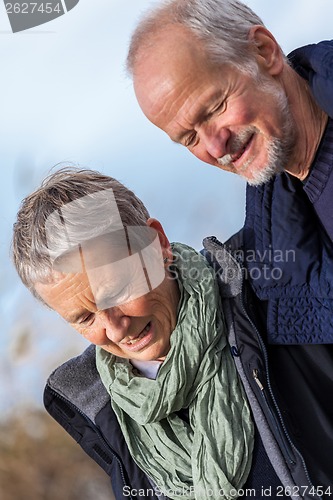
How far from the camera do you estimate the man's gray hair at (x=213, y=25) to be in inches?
52.2

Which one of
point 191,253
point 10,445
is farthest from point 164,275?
point 10,445

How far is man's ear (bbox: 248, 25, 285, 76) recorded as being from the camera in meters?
1.37

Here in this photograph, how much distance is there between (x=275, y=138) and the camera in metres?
1.36

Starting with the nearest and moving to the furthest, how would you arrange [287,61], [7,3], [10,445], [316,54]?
[316,54] < [287,61] < [7,3] < [10,445]

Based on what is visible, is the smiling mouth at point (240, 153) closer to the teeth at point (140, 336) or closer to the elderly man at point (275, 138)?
the elderly man at point (275, 138)

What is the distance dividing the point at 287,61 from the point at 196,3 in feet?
0.78

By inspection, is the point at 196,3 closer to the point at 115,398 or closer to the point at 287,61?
Answer: the point at 287,61

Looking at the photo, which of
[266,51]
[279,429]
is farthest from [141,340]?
[266,51]

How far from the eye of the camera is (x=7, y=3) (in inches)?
89.8

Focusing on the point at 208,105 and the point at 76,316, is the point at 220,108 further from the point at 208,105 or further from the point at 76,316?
the point at 76,316

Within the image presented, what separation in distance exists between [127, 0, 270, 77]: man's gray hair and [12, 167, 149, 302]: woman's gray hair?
0.29 m

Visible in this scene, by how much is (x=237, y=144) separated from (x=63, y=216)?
16.0 inches

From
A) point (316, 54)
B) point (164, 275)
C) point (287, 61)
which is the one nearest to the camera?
point (316, 54)

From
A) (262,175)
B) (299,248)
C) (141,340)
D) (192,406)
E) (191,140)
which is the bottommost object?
(192,406)
